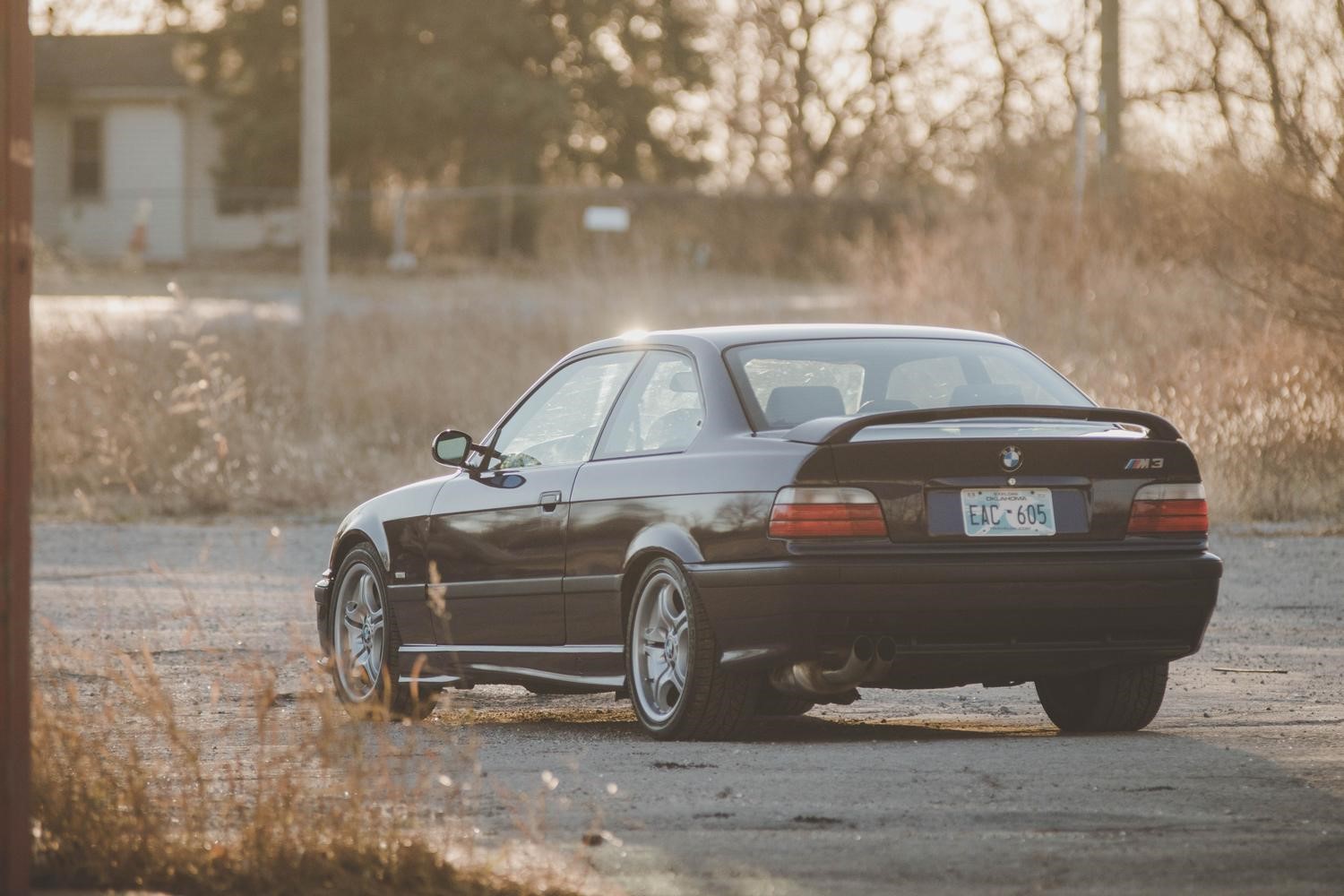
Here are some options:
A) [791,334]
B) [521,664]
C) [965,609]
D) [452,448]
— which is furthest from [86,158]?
[965,609]

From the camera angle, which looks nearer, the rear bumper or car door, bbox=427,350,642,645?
the rear bumper

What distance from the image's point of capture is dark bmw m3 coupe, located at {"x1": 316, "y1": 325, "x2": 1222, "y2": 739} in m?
7.06

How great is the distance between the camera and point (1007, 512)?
7.20 metres

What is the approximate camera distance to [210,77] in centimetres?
4781

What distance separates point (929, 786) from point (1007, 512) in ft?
3.52

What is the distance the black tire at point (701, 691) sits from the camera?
7.30 m

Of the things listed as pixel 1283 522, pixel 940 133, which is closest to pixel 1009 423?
pixel 1283 522

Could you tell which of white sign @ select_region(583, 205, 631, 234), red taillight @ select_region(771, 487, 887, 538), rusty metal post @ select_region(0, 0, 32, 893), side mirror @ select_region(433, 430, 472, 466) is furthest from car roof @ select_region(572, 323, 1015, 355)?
white sign @ select_region(583, 205, 631, 234)

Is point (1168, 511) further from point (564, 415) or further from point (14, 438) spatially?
point (14, 438)

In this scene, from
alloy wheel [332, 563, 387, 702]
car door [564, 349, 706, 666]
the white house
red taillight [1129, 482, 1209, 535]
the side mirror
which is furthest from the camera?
the white house

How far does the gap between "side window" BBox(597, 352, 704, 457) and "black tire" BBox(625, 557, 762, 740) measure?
486mm

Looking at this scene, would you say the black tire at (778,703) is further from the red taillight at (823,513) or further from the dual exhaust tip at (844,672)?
the red taillight at (823,513)

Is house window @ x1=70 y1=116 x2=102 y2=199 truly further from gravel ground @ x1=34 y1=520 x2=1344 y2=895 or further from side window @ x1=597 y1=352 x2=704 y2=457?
side window @ x1=597 y1=352 x2=704 y2=457

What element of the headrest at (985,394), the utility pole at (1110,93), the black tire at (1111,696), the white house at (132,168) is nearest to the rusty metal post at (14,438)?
the headrest at (985,394)
